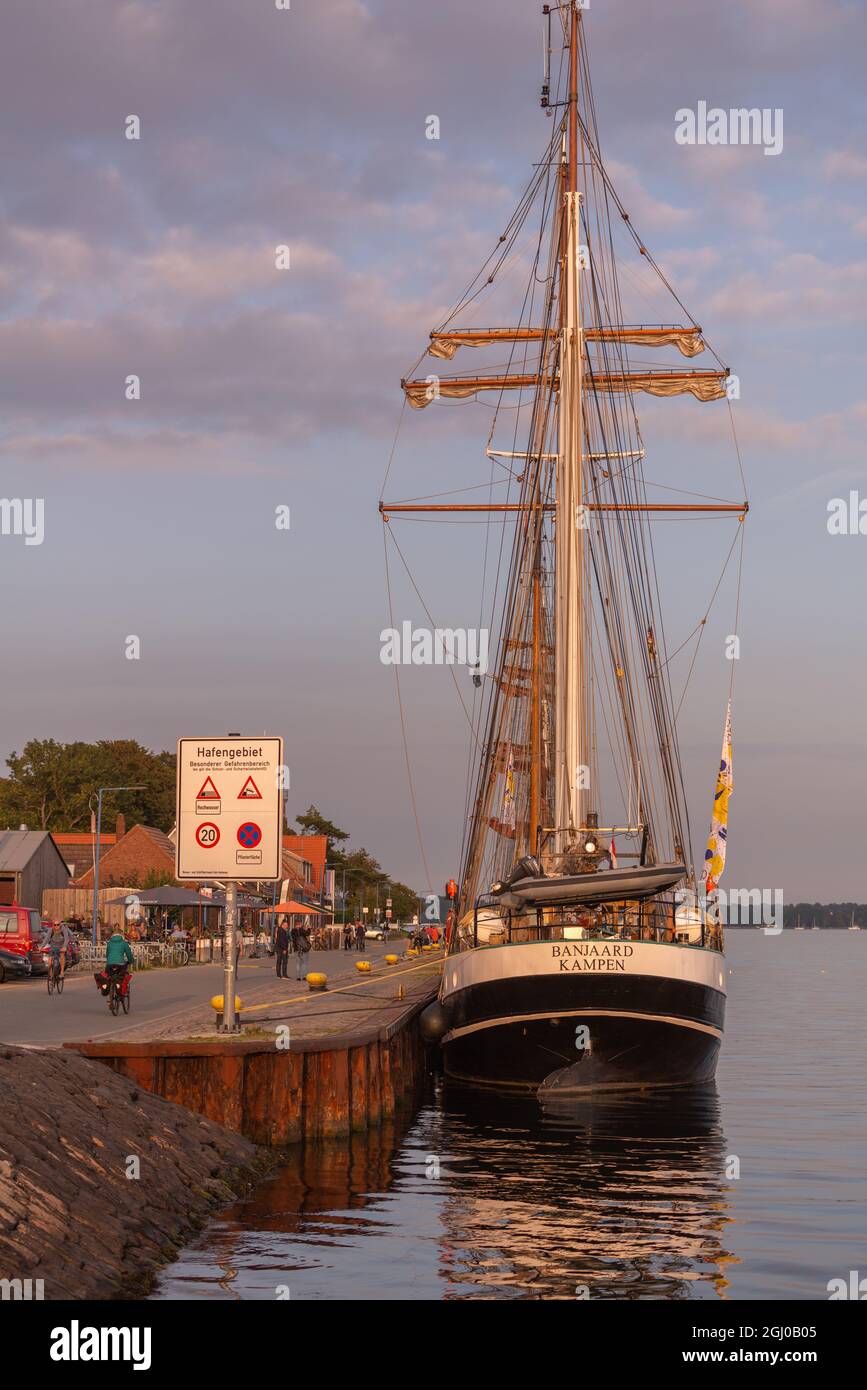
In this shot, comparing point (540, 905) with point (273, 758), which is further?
point (540, 905)

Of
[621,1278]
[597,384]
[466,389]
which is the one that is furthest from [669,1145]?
[466,389]

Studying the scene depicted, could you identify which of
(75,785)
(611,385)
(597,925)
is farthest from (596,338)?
(75,785)

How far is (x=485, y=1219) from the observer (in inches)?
699

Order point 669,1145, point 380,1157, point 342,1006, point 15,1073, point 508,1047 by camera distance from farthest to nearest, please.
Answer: point 342,1006 → point 508,1047 → point 669,1145 → point 380,1157 → point 15,1073

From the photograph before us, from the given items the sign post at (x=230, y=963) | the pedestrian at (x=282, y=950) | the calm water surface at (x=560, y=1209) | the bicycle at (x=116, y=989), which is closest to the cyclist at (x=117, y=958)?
the bicycle at (x=116, y=989)

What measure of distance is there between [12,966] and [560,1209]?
31.7 m

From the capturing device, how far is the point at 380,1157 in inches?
886

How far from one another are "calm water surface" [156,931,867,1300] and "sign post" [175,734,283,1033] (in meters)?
3.94

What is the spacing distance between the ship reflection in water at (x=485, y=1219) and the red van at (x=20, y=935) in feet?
77.0

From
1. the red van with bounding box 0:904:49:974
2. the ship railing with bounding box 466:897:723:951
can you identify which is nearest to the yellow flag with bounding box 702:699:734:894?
the ship railing with bounding box 466:897:723:951

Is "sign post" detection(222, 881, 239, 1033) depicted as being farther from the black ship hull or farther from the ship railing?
the black ship hull

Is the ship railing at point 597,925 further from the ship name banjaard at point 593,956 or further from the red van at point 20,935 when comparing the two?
the red van at point 20,935
